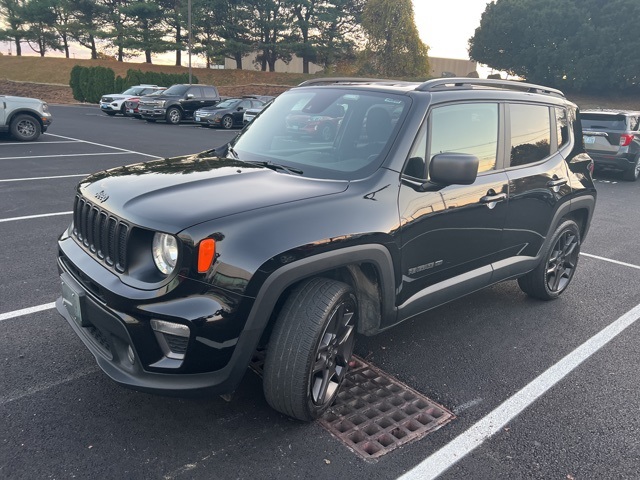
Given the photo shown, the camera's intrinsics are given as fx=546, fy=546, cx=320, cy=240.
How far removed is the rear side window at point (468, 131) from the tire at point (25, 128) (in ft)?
43.5

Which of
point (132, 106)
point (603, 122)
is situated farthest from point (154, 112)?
point (603, 122)

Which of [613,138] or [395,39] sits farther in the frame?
[395,39]

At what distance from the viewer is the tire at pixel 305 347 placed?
2.79 metres

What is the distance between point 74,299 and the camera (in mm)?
2926

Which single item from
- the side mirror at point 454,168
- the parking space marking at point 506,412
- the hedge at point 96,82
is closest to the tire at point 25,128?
the side mirror at point 454,168

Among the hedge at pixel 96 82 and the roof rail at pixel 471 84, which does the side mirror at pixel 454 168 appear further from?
the hedge at pixel 96 82

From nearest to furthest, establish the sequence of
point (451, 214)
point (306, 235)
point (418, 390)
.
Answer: point (306, 235), point (418, 390), point (451, 214)

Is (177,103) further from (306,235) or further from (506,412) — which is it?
(506,412)

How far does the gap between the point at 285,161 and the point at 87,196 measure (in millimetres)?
1254

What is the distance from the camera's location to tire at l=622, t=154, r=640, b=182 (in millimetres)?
13081

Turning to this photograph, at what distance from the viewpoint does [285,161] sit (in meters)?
3.67

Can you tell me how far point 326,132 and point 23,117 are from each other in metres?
12.7

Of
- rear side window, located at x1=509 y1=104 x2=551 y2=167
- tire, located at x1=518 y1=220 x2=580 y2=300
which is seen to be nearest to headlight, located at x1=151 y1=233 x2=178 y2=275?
rear side window, located at x1=509 y1=104 x2=551 y2=167

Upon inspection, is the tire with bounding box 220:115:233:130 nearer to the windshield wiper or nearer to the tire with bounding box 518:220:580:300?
the tire with bounding box 518:220:580:300
